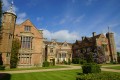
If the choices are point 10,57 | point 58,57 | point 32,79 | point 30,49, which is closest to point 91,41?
point 58,57

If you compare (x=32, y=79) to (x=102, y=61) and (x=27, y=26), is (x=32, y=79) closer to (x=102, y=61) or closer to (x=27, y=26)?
(x=27, y=26)

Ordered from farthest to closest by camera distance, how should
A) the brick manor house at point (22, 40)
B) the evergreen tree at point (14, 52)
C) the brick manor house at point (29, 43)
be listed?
the evergreen tree at point (14, 52), the brick manor house at point (29, 43), the brick manor house at point (22, 40)

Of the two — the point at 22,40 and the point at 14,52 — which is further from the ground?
the point at 22,40

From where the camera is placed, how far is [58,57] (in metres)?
53.1

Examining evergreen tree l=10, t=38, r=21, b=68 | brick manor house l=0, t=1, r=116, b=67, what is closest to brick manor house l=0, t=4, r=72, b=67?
brick manor house l=0, t=1, r=116, b=67

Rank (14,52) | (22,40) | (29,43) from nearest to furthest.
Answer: (14,52)
(22,40)
(29,43)

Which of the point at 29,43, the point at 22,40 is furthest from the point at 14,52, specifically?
the point at 29,43

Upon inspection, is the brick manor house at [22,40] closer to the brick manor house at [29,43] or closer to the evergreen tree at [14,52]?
the brick manor house at [29,43]

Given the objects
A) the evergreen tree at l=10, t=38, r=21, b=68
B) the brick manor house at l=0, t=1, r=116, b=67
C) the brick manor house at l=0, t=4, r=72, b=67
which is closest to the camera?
the brick manor house at l=0, t=4, r=72, b=67

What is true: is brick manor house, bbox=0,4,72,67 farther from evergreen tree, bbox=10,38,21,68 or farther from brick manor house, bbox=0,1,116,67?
Result: evergreen tree, bbox=10,38,21,68

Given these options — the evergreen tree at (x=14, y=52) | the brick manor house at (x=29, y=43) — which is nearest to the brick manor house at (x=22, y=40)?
the brick manor house at (x=29, y=43)

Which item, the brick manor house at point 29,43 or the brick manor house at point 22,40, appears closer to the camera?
the brick manor house at point 22,40

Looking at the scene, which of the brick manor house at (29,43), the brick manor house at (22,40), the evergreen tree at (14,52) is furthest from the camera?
the evergreen tree at (14,52)

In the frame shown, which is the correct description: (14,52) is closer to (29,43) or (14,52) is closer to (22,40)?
(22,40)
